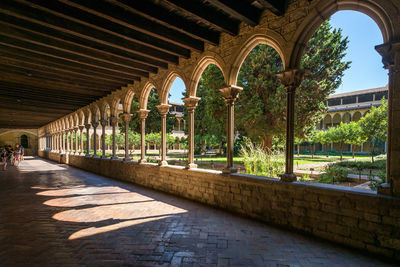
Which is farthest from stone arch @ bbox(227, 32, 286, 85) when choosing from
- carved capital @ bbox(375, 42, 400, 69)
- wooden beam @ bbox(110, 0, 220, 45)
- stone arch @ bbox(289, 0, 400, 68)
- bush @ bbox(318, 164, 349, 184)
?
bush @ bbox(318, 164, 349, 184)

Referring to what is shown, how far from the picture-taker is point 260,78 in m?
9.59

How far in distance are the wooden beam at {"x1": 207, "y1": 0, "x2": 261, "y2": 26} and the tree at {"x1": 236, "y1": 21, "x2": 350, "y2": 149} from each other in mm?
5566

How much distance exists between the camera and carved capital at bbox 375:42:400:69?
265 centimetres

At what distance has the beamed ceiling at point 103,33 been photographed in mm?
3471

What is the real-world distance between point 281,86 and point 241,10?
19.9 ft

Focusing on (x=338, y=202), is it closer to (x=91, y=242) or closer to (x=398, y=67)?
(x=398, y=67)

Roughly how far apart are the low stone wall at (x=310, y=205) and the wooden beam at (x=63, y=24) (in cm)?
314

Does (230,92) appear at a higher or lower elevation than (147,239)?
higher

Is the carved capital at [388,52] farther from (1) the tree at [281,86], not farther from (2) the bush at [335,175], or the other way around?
(1) the tree at [281,86]

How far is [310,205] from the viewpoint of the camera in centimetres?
327

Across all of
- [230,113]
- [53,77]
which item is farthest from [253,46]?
[53,77]

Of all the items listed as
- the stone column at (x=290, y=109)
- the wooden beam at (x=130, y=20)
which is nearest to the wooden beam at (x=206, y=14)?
the wooden beam at (x=130, y=20)

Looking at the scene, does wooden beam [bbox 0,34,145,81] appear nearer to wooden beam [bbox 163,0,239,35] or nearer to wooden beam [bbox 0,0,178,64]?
wooden beam [bbox 0,0,178,64]

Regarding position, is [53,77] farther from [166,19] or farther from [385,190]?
[385,190]
